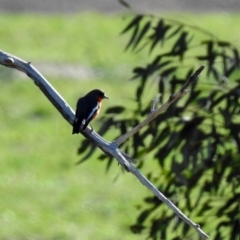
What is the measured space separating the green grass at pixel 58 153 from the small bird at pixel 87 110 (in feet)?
12.9

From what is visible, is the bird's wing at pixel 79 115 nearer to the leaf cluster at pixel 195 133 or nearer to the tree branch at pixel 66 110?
the tree branch at pixel 66 110

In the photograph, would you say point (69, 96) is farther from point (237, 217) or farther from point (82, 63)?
point (237, 217)

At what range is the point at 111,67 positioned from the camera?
43.8 feet

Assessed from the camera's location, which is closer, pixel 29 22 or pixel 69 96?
pixel 69 96

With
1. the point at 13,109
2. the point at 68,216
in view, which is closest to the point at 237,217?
the point at 68,216

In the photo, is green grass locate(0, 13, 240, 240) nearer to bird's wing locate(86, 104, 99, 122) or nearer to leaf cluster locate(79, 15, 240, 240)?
leaf cluster locate(79, 15, 240, 240)

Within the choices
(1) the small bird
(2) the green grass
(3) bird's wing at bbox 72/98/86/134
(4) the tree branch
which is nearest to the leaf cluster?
(1) the small bird

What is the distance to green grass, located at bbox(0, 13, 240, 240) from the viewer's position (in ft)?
28.2

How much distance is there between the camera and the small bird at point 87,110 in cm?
402

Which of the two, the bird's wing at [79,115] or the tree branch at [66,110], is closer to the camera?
the tree branch at [66,110]

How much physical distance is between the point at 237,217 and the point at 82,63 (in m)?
8.17

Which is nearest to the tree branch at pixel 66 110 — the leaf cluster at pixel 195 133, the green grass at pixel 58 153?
the leaf cluster at pixel 195 133

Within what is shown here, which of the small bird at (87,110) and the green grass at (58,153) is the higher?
the green grass at (58,153)

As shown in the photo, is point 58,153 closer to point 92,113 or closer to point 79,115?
point 92,113
